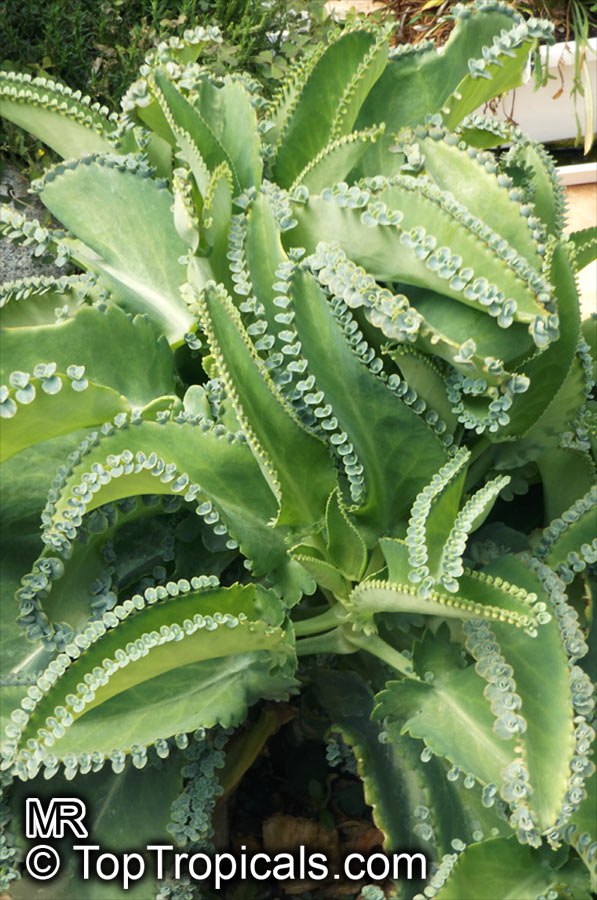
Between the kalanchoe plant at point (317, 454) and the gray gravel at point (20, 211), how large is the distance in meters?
0.83

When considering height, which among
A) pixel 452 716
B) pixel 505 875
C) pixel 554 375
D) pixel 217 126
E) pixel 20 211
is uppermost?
pixel 20 211

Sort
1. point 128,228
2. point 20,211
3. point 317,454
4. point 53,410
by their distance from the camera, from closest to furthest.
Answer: point 53,410 < point 317,454 < point 128,228 < point 20,211

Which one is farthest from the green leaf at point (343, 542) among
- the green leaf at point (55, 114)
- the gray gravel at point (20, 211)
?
the gray gravel at point (20, 211)

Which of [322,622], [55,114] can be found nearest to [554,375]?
[322,622]

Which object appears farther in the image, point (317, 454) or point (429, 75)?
point (429, 75)

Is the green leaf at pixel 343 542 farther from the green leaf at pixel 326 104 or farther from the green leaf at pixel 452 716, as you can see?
the green leaf at pixel 326 104

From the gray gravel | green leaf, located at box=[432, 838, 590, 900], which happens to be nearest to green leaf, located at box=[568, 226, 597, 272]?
green leaf, located at box=[432, 838, 590, 900]

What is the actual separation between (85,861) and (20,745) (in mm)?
201

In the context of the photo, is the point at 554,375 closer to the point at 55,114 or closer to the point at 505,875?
the point at 505,875

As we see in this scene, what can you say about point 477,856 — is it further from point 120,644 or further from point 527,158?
point 527,158

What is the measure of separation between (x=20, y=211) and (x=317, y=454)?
1340 millimetres

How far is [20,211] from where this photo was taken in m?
1.90

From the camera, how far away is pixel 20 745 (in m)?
0.64

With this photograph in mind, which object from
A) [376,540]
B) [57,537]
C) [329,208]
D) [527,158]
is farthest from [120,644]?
[527,158]
